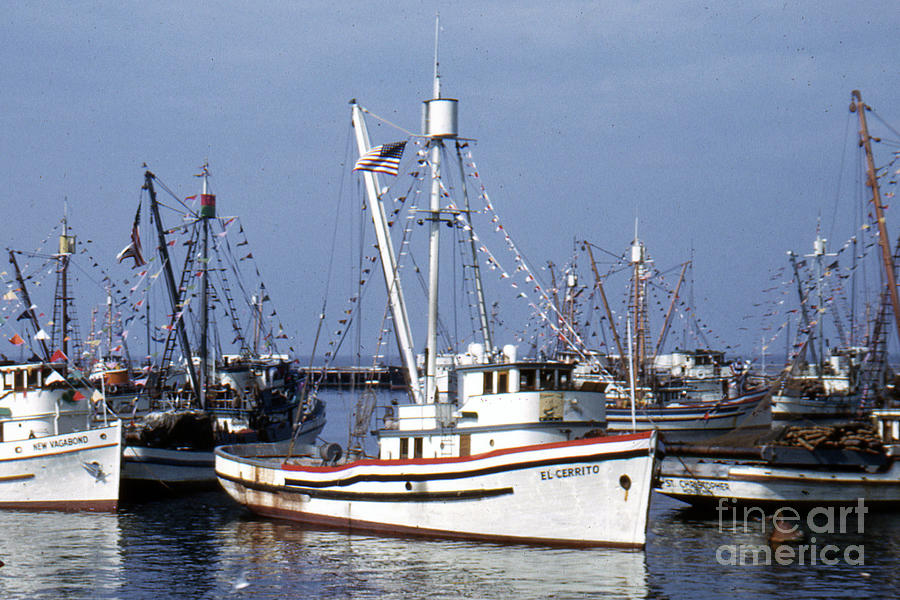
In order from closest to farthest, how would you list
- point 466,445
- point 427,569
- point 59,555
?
point 427,569 → point 59,555 → point 466,445

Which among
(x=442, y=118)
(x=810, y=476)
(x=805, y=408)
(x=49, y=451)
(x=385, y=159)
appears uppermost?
(x=442, y=118)

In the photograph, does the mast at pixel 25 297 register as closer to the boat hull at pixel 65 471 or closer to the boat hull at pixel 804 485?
the boat hull at pixel 65 471

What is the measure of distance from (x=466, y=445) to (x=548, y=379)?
341 centimetres

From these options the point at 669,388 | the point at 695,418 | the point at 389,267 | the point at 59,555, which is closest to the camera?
the point at 59,555

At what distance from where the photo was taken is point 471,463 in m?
30.7

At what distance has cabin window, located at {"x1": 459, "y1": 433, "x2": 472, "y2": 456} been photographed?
106 ft

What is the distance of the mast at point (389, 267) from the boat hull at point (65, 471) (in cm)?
1201

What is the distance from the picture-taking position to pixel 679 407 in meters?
64.0

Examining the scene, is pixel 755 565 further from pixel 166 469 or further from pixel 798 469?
pixel 166 469

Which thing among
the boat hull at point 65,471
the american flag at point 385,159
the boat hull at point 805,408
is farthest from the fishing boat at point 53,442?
the boat hull at point 805,408

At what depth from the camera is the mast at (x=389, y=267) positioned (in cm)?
3688

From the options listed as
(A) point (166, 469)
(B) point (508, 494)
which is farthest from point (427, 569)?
(A) point (166, 469)

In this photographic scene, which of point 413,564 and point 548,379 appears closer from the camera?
point 413,564

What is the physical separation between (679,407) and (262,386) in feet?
87.4
